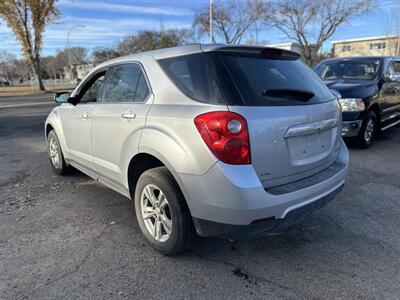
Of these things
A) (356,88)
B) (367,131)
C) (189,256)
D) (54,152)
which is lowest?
(189,256)

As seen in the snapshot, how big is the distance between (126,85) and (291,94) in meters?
1.65

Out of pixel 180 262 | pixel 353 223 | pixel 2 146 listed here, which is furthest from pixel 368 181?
pixel 2 146

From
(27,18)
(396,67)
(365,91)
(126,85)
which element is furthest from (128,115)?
(27,18)

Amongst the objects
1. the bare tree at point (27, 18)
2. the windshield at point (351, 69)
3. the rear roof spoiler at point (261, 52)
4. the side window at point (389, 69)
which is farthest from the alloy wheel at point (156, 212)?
the bare tree at point (27, 18)

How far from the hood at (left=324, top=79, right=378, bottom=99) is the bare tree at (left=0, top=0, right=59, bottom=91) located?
33.2 meters

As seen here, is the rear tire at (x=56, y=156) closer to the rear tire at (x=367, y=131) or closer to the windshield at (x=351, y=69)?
the rear tire at (x=367, y=131)

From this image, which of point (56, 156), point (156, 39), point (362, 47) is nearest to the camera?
point (56, 156)

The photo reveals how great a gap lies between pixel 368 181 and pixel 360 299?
2717mm

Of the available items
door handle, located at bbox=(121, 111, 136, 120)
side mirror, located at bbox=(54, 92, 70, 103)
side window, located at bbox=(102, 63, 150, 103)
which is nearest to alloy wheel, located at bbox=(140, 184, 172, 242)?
door handle, located at bbox=(121, 111, 136, 120)

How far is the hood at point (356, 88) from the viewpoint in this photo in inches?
235

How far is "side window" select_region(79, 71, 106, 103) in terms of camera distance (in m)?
3.76

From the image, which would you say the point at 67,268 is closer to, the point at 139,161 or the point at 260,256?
the point at 139,161

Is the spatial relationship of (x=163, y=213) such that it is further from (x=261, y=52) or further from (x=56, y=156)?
(x=56, y=156)

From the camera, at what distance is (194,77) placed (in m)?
2.51
